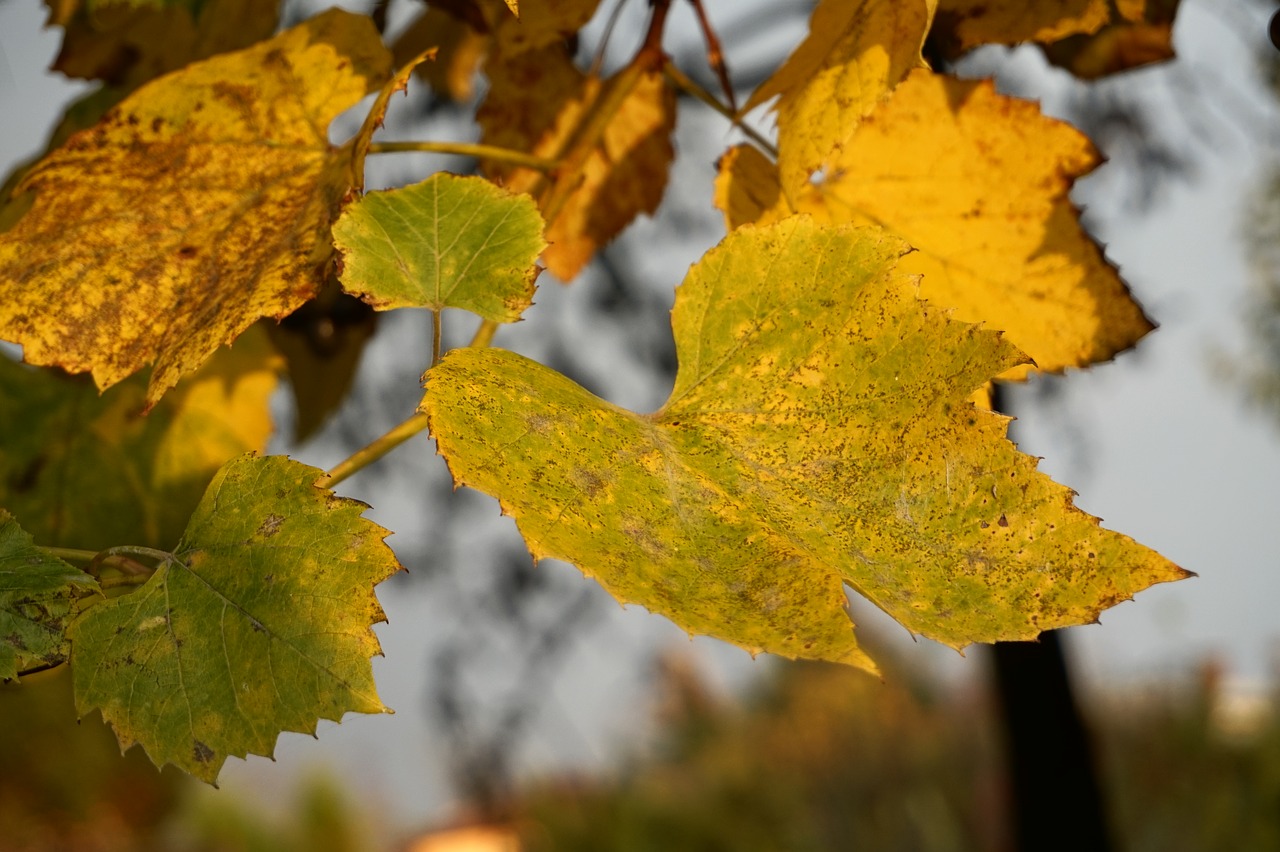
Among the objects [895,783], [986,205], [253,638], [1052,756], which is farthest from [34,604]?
[895,783]

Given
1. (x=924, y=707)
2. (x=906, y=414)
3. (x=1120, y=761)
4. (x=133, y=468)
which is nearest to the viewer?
(x=906, y=414)

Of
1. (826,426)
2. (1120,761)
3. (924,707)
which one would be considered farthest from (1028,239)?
(924,707)

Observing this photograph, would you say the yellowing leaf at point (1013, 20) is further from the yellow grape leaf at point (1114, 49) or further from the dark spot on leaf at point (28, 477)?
the dark spot on leaf at point (28, 477)

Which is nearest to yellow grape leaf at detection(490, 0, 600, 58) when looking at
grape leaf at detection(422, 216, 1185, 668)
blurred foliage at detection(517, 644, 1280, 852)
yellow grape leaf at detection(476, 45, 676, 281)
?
yellow grape leaf at detection(476, 45, 676, 281)

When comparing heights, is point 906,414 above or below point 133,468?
above

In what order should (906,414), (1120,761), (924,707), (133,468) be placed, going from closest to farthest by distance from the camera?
1. (906,414)
2. (133,468)
3. (1120,761)
4. (924,707)

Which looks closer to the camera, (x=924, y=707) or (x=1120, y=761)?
(x=1120, y=761)

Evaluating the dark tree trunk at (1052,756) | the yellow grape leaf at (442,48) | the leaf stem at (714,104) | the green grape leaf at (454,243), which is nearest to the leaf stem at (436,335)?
the green grape leaf at (454,243)

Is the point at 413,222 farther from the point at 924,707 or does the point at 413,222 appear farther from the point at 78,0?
the point at 924,707
